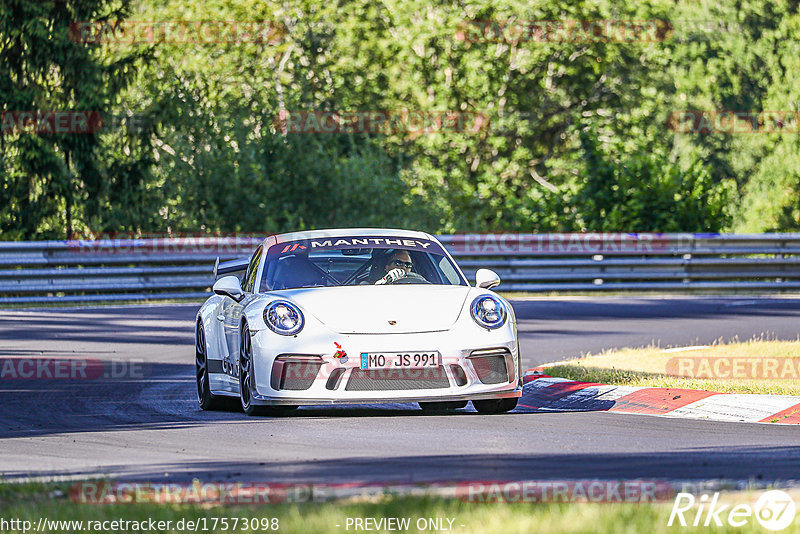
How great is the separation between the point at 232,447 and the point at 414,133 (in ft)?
109

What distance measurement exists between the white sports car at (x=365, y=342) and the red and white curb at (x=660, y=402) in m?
0.97

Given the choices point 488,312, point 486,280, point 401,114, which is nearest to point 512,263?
point 486,280

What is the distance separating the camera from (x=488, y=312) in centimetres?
979

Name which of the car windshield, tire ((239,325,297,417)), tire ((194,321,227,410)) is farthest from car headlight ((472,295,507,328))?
tire ((194,321,227,410))

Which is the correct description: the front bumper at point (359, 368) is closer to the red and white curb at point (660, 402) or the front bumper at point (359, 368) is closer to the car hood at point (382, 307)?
the car hood at point (382, 307)

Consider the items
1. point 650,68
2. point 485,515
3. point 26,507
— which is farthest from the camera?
point 650,68

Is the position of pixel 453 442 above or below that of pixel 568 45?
below

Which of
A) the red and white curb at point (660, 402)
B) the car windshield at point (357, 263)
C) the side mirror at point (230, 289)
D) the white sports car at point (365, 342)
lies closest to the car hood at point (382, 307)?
the white sports car at point (365, 342)

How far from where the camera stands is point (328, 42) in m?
41.1

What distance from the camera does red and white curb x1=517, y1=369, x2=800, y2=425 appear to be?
969 centimetres

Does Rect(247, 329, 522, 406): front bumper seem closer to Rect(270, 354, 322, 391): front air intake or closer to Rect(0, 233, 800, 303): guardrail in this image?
Rect(270, 354, 322, 391): front air intake

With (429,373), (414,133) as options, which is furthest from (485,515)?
(414,133)

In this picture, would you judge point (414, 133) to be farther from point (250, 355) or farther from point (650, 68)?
point (250, 355)

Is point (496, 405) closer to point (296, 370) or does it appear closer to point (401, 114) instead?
point (296, 370)
